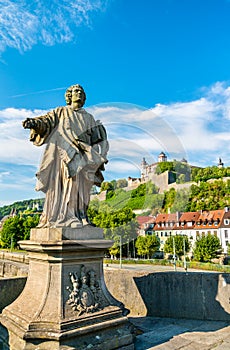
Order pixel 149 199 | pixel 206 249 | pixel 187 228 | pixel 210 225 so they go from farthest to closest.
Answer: pixel 210 225 → pixel 187 228 → pixel 206 249 → pixel 149 199

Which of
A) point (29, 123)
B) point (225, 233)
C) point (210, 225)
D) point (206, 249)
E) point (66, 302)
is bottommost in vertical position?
point (206, 249)

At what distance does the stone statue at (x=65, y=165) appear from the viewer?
4.72 meters

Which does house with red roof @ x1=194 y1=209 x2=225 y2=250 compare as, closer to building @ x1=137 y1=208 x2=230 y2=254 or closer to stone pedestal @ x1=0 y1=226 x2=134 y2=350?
building @ x1=137 y1=208 x2=230 y2=254

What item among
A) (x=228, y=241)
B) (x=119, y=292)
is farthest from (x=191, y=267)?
(x=119, y=292)

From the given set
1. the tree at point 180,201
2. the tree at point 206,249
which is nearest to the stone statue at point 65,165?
the tree at point 180,201

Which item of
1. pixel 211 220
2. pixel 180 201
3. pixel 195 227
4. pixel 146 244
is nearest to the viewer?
pixel 180 201

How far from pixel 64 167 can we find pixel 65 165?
5 centimetres

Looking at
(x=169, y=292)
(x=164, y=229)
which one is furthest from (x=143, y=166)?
(x=164, y=229)

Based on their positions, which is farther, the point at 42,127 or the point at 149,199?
the point at 149,199

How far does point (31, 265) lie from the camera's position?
15.9 ft

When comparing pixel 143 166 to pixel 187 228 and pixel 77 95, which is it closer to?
pixel 77 95

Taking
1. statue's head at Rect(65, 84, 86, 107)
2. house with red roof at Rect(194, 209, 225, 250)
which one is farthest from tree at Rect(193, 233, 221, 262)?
statue's head at Rect(65, 84, 86, 107)

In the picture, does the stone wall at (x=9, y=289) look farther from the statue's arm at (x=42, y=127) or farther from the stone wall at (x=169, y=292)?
the statue's arm at (x=42, y=127)

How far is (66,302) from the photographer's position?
4.18 m
